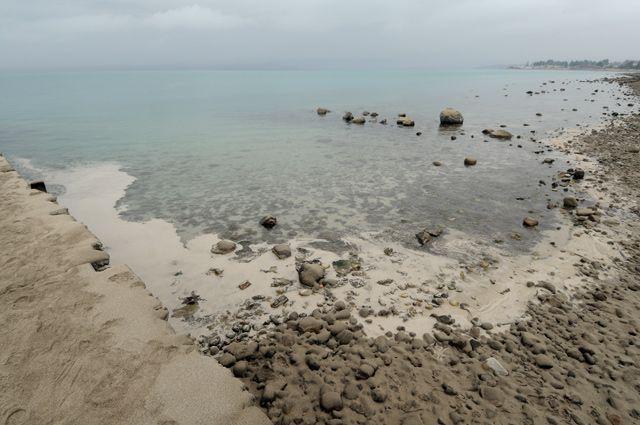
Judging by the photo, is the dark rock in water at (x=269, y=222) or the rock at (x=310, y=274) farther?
the dark rock in water at (x=269, y=222)

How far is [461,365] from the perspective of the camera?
6.65 meters

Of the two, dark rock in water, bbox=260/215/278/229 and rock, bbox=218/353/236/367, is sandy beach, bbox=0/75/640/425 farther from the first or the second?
dark rock in water, bbox=260/215/278/229

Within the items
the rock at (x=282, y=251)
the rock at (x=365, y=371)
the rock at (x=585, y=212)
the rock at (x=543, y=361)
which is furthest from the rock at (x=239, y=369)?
the rock at (x=585, y=212)

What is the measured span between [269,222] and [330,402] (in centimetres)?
781

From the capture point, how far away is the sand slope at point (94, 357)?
5.08 m

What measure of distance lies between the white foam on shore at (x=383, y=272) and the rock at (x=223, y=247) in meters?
0.22

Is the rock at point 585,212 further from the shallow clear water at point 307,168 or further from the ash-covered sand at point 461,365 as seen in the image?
the ash-covered sand at point 461,365

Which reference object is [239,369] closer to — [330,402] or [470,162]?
[330,402]

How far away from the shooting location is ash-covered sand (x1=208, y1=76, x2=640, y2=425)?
5680 mm

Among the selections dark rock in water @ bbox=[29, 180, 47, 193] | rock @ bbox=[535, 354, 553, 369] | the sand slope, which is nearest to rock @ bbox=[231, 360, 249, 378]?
the sand slope

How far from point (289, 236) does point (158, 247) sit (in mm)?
4277

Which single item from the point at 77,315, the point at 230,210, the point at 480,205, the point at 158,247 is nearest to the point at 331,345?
the point at 77,315

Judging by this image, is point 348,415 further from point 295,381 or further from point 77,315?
point 77,315

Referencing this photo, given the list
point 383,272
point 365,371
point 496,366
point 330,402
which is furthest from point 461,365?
point 383,272
